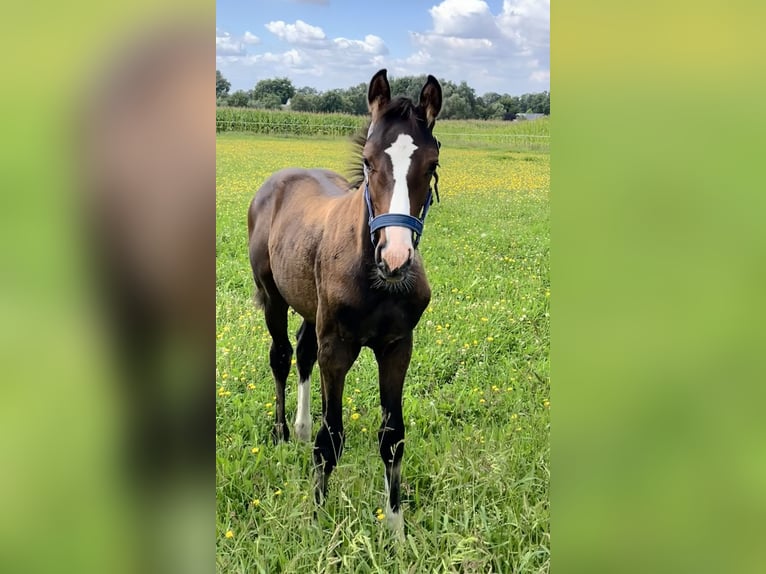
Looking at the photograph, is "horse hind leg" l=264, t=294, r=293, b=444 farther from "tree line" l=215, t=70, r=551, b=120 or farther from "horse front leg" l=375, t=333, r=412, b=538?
"tree line" l=215, t=70, r=551, b=120

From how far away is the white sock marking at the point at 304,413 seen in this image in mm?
3070

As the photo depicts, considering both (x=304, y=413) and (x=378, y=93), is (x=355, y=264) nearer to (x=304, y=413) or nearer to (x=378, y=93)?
(x=378, y=93)

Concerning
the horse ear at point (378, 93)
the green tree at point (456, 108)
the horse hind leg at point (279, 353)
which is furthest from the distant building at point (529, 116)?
the horse hind leg at point (279, 353)

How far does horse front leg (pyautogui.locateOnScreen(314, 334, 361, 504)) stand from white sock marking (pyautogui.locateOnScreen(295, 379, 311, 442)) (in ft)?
2.06

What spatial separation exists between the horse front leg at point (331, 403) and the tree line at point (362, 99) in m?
0.98

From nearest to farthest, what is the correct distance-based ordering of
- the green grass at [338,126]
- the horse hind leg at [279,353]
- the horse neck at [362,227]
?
the horse neck at [362,227]
the green grass at [338,126]
the horse hind leg at [279,353]

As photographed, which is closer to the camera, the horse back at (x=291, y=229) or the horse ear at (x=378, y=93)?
the horse ear at (x=378, y=93)

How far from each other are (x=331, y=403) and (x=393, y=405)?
265 mm
